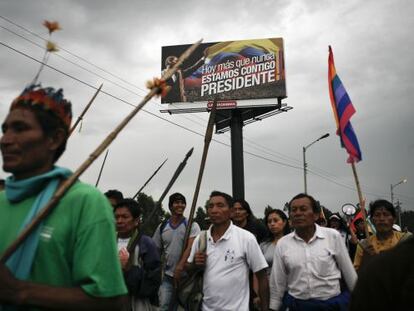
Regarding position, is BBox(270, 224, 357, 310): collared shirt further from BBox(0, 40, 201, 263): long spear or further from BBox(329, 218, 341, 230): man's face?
BBox(329, 218, 341, 230): man's face

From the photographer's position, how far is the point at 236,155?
→ 89.5 feet

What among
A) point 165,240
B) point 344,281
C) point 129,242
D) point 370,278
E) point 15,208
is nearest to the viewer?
point 370,278

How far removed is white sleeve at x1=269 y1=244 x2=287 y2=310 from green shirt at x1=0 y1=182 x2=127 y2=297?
2.76 metres

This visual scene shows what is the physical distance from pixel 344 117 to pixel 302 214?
138cm

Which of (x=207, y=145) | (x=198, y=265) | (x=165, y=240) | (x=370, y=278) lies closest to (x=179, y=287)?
(x=198, y=265)

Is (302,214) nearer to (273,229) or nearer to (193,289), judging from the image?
(193,289)

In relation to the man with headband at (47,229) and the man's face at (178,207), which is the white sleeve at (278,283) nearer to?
the man's face at (178,207)

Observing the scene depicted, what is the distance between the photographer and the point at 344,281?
3996 millimetres

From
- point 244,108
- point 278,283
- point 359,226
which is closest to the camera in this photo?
point 278,283

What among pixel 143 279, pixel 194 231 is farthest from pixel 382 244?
pixel 143 279

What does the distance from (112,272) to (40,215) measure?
322 millimetres

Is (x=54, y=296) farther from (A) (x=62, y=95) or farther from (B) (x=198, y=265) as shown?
(B) (x=198, y=265)

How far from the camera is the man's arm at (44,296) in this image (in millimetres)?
1479

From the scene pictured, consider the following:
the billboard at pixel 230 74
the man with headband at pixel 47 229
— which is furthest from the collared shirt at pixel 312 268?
the billboard at pixel 230 74
